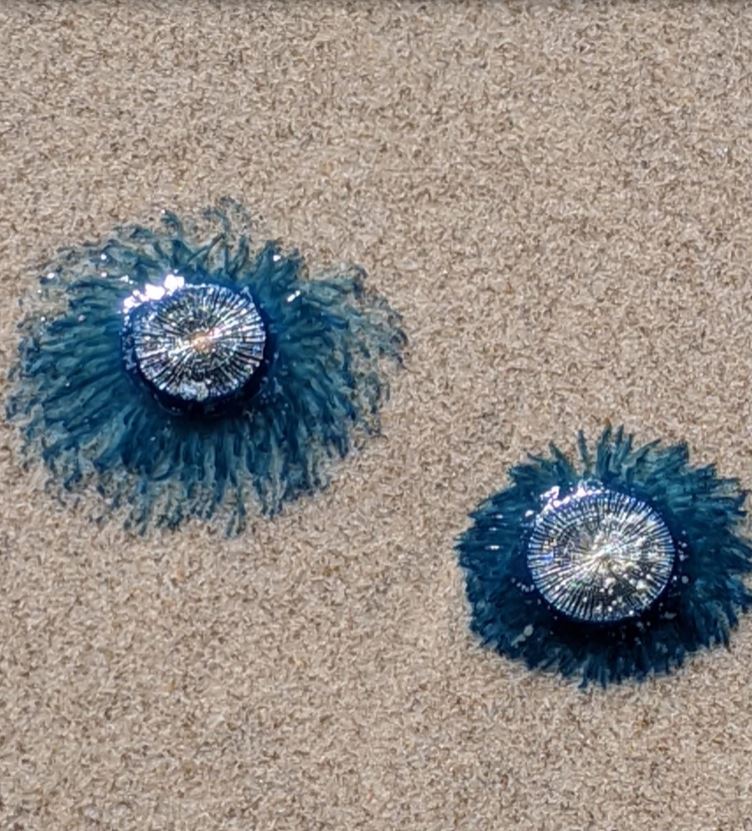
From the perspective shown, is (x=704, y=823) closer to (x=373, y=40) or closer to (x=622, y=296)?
(x=622, y=296)

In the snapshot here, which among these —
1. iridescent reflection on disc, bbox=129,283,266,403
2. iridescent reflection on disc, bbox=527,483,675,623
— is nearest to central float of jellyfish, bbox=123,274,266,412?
iridescent reflection on disc, bbox=129,283,266,403

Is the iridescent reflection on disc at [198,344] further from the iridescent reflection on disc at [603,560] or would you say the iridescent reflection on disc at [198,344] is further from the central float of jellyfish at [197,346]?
the iridescent reflection on disc at [603,560]

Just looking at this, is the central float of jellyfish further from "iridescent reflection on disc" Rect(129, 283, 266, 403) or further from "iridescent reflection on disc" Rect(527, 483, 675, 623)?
"iridescent reflection on disc" Rect(527, 483, 675, 623)

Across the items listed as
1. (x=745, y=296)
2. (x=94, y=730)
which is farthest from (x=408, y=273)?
(x=94, y=730)

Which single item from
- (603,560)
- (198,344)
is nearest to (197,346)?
(198,344)

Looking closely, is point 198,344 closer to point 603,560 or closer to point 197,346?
point 197,346

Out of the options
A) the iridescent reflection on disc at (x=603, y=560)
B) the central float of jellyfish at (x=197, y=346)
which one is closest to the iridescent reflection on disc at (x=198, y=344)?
the central float of jellyfish at (x=197, y=346)

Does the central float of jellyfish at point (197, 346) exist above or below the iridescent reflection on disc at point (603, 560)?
above
